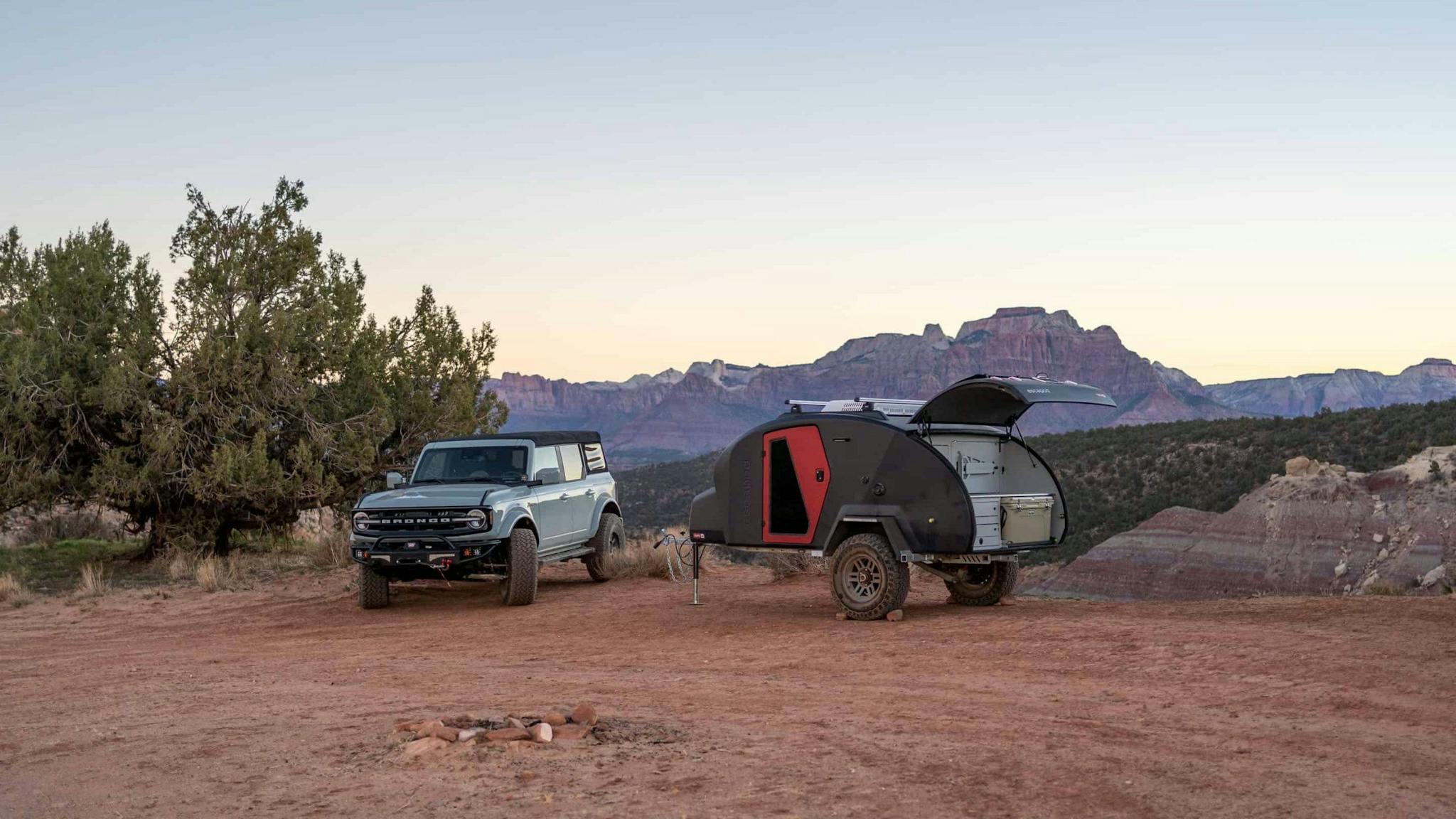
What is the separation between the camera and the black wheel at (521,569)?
51.7 feet

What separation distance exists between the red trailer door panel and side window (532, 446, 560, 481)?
13.0ft

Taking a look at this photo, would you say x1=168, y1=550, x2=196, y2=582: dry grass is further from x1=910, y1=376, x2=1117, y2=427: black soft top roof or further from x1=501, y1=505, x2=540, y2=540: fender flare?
x1=910, y1=376, x2=1117, y2=427: black soft top roof

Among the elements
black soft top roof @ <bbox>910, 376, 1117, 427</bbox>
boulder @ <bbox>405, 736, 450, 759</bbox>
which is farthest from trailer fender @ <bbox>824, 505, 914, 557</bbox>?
boulder @ <bbox>405, 736, 450, 759</bbox>

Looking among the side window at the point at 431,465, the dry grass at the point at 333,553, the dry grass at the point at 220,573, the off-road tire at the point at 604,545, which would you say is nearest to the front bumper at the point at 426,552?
the side window at the point at 431,465

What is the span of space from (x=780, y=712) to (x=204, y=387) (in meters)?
16.6

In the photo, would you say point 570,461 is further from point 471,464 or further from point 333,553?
point 333,553

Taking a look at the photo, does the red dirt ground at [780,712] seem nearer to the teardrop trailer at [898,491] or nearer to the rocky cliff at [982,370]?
the teardrop trailer at [898,491]

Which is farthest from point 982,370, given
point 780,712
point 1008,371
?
point 780,712

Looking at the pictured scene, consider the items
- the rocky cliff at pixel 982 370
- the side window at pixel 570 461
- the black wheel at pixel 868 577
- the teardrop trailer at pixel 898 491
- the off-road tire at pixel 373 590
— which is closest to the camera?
the teardrop trailer at pixel 898 491

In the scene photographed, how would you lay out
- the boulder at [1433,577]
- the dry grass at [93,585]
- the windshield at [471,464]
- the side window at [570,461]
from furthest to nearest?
1. the boulder at [1433,577]
2. the dry grass at [93,585]
3. the side window at [570,461]
4. the windshield at [471,464]

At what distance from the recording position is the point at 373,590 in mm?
16375

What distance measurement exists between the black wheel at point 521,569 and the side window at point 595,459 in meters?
2.80

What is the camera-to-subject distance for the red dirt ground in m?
6.36

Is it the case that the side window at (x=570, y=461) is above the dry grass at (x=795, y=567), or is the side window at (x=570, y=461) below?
above
